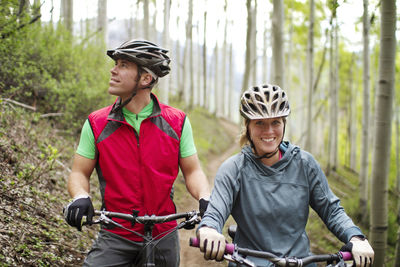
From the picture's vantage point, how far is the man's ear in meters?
3.32

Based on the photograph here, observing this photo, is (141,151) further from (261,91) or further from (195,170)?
(261,91)

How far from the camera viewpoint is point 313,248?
27.4 feet

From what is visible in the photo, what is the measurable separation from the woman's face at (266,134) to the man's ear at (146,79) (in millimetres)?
1012

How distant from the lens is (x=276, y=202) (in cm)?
269

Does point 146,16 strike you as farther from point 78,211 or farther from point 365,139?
point 78,211

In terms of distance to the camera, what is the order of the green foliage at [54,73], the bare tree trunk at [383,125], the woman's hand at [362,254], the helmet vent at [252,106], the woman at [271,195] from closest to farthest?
the woman's hand at [362,254] < the woman at [271,195] < the helmet vent at [252,106] < the bare tree trunk at [383,125] < the green foliage at [54,73]

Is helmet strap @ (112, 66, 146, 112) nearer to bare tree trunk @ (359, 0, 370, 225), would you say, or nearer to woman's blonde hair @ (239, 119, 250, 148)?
woman's blonde hair @ (239, 119, 250, 148)

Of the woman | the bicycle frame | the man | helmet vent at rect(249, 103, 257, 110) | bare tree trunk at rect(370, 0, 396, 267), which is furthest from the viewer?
bare tree trunk at rect(370, 0, 396, 267)

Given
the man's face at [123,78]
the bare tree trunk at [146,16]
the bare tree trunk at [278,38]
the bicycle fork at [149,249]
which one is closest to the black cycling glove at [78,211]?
the bicycle fork at [149,249]

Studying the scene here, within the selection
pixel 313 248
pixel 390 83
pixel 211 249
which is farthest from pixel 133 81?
pixel 313 248

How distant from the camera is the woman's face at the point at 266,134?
285 centimetres

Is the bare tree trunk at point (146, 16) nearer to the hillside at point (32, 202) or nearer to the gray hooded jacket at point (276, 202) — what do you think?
the hillside at point (32, 202)

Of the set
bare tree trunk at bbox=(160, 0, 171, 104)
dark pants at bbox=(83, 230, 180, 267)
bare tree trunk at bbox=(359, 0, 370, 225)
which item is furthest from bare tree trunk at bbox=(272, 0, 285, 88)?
dark pants at bbox=(83, 230, 180, 267)

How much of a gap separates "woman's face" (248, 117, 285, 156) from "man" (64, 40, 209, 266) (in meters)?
0.64
